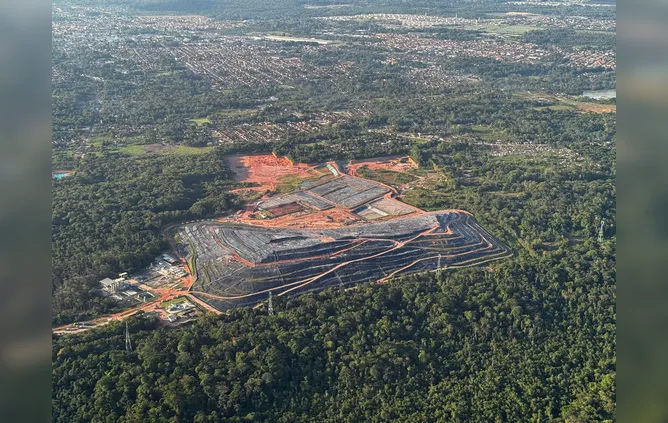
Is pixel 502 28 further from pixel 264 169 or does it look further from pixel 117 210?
pixel 117 210

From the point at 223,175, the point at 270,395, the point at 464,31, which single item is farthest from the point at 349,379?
the point at 464,31

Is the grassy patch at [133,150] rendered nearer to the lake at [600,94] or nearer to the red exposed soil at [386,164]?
the red exposed soil at [386,164]

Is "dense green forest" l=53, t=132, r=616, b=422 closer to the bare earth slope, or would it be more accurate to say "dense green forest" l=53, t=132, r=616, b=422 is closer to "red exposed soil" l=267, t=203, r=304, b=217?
the bare earth slope

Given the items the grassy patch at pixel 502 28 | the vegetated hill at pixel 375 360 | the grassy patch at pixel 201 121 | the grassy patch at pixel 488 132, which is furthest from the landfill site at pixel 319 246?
the grassy patch at pixel 502 28

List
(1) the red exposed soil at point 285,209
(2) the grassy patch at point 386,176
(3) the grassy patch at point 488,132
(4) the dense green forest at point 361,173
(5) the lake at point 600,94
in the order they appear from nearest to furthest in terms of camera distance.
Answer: (4) the dense green forest at point 361,173
(1) the red exposed soil at point 285,209
(2) the grassy patch at point 386,176
(3) the grassy patch at point 488,132
(5) the lake at point 600,94

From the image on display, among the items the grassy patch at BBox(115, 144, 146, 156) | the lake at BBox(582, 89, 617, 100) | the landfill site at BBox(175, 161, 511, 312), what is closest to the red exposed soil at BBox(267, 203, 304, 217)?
the landfill site at BBox(175, 161, 511, 312)
